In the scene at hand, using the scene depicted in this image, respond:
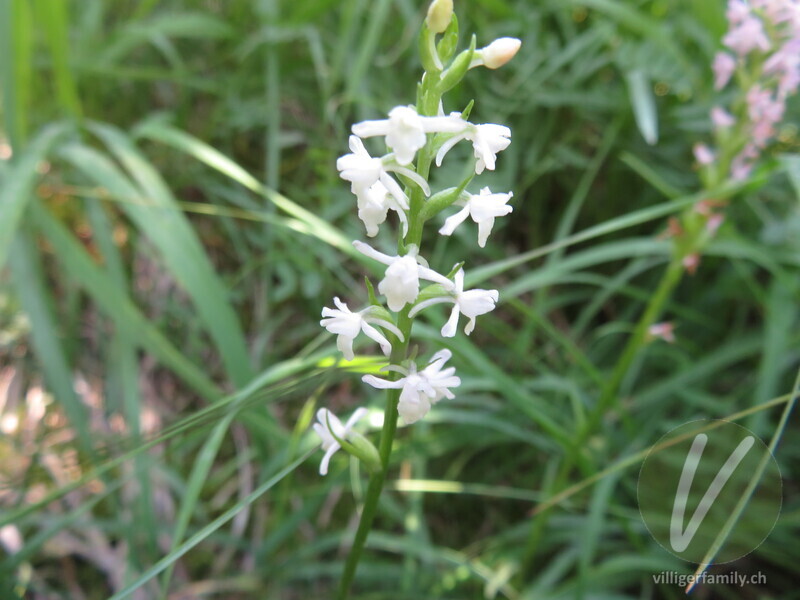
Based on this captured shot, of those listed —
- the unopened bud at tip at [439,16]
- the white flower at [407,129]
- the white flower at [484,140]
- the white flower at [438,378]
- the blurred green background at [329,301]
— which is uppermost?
the unopened bud at tip at [439,16]

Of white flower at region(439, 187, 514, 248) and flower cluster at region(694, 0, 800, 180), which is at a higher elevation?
white flower at region(439, 187, 514, 248)

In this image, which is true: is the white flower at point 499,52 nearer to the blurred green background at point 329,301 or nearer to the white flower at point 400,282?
the white flower at point 400,282

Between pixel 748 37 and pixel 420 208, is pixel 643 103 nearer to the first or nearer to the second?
pixel 748 37

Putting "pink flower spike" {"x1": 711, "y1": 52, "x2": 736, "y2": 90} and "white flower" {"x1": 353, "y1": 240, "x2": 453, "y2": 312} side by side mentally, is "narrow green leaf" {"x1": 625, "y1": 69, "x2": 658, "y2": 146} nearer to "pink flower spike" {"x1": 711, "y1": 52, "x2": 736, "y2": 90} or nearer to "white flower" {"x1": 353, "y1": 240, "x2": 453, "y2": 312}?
"pink flower spike" {"x1": 711, "y1": 52, "x2": 736, "y2": 90}

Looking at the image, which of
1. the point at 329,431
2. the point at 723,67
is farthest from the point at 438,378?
the point at 723,67

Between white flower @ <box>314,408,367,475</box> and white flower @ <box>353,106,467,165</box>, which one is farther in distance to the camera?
white flower @ <box>314,408,367,475</box>

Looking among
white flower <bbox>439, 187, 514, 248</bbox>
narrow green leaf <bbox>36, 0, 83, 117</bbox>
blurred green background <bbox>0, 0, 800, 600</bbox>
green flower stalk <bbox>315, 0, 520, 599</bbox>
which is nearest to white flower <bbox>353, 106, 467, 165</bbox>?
green flower stalk <bbox>315, 0, 520, 599</bbox>

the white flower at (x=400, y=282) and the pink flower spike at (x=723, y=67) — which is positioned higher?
the white flower at (x=400, y=282)

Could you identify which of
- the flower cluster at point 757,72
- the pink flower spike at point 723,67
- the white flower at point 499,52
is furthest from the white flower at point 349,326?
the pink flower spike at point 723,67
